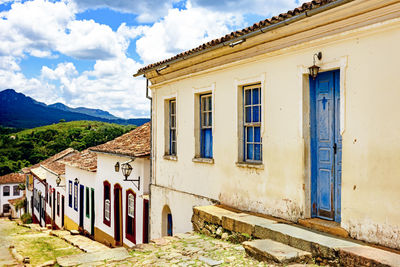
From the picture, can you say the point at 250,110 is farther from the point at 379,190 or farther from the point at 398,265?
the point at 398,265

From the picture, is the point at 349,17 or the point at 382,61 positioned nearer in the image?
the point at 382,61

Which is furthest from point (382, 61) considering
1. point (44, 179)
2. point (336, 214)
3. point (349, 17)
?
point (44, 179)

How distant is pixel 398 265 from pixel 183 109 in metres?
7.09

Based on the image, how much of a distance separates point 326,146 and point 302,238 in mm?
1793

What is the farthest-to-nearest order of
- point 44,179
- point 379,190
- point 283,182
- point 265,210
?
point 44,179 → point 265,210 → point 283,182 → point 379,190

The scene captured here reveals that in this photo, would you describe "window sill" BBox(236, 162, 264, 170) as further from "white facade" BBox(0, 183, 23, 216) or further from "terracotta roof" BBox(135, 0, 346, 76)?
"white facade" BBox(0, 183, 23, 216)

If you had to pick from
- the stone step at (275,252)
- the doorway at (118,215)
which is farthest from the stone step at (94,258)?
the doorway at (118,215)

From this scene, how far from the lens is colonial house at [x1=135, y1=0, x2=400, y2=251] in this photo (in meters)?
5.61

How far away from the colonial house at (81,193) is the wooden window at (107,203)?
4.59 feet

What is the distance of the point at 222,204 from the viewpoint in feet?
29.9

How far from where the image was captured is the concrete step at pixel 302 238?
486cm

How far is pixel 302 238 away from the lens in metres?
5.73

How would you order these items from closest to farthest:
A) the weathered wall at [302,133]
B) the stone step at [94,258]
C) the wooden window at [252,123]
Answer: the weathered wall at [302,133], the stone step at [94,258], the wooden window at [252,123]

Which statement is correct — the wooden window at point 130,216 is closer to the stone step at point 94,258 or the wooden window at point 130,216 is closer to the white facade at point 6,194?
the stone step at point 94,258
